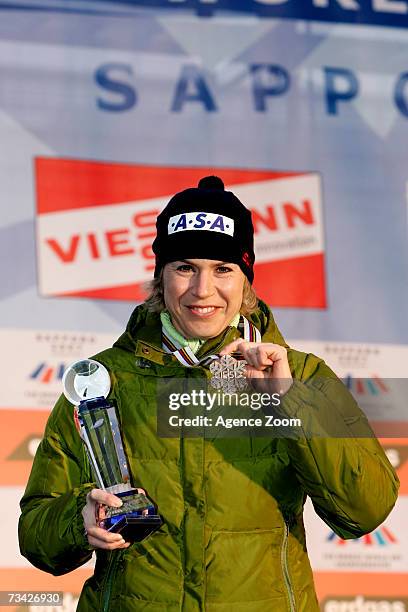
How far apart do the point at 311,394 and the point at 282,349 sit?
93 millimetres

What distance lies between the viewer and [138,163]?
2.92 metres

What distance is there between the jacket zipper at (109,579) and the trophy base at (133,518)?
121 mm

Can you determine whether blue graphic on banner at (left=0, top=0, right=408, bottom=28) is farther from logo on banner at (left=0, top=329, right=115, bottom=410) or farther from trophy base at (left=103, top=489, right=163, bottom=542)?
trophy base at (left=103, top=489, right=163, bottom=542)

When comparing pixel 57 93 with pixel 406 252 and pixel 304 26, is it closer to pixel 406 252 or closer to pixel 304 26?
pixel 304 26

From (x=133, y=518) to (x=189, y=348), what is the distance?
33cm

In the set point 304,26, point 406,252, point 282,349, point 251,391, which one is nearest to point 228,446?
point 251,391

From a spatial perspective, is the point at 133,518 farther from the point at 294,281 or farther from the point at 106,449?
the point at 294,281

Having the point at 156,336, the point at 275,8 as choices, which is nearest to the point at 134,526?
the point at 156,336

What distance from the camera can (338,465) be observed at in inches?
59.0

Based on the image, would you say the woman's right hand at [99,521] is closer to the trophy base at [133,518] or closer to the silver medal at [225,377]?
the trophy base at [133,518]

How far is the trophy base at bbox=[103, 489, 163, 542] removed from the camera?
56.9 inches

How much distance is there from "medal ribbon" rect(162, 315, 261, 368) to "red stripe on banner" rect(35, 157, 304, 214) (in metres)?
1.24

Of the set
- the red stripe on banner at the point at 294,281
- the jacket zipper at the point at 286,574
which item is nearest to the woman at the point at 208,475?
the jacket zipper at the point at 286,574

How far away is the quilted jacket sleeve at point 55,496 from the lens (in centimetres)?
157
